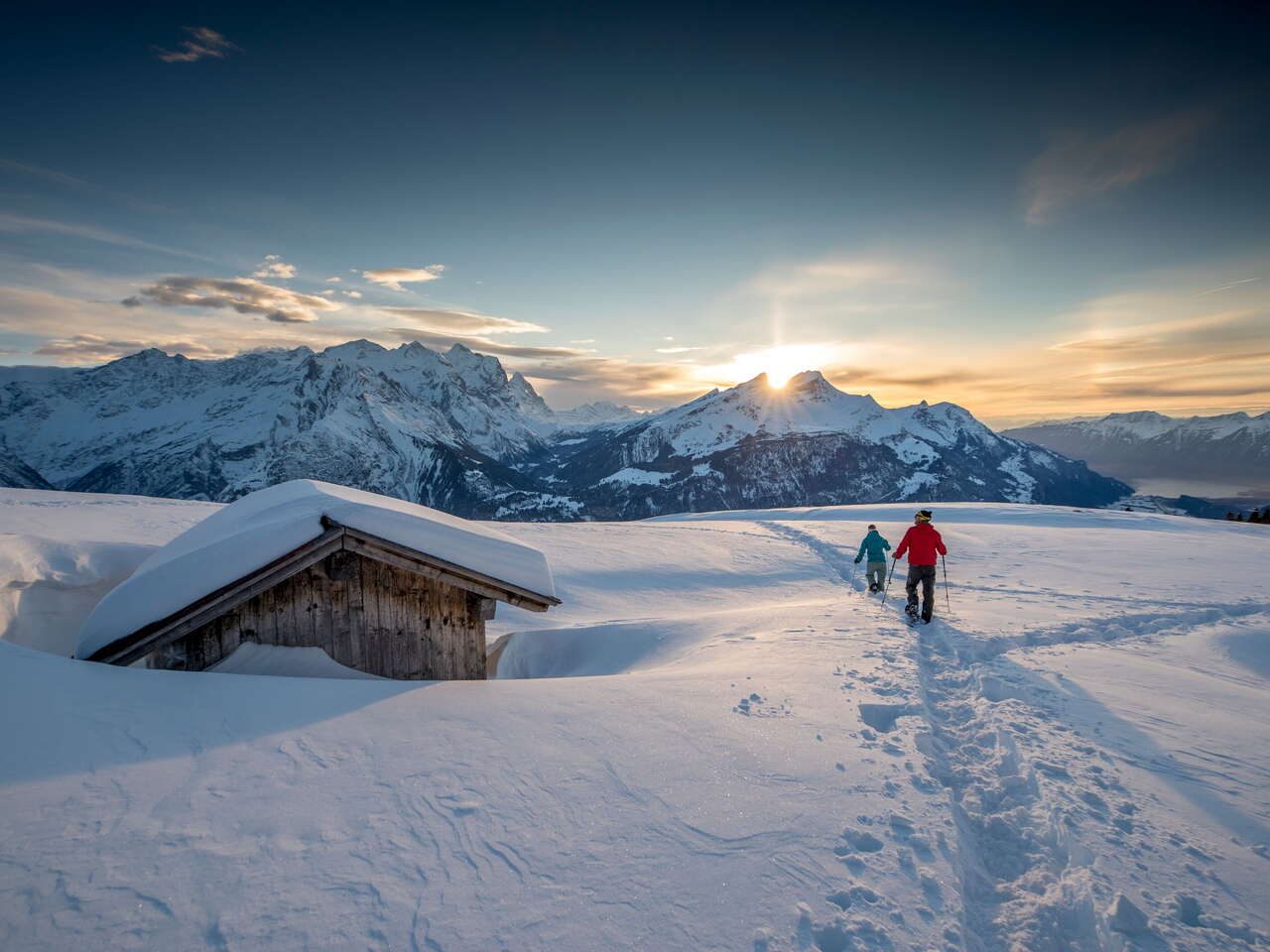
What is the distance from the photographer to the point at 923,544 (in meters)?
11.5

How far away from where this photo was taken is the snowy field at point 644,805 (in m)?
3.46

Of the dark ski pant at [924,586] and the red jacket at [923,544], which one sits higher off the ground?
the red jacket at [923,544]

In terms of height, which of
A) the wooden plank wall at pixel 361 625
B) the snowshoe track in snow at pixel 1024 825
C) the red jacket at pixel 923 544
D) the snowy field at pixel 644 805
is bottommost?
the snowshoe track in snow at pixel 1024 825

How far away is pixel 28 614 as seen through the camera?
855cm

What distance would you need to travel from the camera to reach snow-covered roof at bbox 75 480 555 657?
6297 millimetres

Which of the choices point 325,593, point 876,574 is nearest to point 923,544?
point 876,574

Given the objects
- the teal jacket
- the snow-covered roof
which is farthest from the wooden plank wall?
the teal jacket

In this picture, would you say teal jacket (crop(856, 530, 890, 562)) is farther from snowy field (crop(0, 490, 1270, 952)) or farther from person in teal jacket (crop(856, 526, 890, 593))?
snowy field (crop(0, 490, 1270, 952))

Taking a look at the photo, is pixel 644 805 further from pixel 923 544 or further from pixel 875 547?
A: pixel 875 547

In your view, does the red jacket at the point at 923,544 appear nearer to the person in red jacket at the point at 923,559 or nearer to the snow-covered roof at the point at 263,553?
the person in red jacket at the point at 923,559

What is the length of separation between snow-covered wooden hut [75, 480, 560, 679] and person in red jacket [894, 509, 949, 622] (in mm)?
7719

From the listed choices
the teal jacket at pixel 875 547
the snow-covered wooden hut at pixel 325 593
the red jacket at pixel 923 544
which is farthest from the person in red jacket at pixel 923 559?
the snow-covered wooden hut at pixel 325 593

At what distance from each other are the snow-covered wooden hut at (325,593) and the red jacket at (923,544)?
7714 millimetres

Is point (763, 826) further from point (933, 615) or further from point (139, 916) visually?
point (933, 615)
